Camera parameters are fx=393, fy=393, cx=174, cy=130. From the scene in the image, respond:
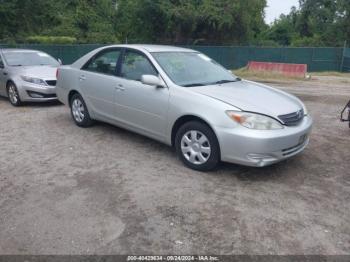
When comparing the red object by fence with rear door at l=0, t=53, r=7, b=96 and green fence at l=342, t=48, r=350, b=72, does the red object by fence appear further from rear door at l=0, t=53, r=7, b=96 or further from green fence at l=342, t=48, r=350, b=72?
rear door at l=0, t=53, r=7, b=96

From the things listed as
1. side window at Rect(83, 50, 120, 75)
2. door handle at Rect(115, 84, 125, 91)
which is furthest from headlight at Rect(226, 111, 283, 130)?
side window at Rect(83, 50, 120, 75)

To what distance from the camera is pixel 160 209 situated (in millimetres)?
4062

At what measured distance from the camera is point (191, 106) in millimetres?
4992

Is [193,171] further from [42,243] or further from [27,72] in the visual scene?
[27,72]

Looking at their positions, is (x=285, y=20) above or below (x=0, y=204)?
above

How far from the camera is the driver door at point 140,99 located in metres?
5.42

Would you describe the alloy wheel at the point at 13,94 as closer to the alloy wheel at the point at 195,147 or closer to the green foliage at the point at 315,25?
the alloy wheel at the point at 195,147

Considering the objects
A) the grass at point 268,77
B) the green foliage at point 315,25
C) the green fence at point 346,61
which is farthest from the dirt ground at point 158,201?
the green foliage at point 315,25

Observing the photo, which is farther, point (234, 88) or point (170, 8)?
point (170, 8)

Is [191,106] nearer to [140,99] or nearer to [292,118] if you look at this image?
[140,99]

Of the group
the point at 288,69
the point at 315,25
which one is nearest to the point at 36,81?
the point at 288,69

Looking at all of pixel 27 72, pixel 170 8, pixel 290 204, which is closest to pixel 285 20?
pixel 170 8

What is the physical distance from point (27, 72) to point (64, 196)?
233 inches

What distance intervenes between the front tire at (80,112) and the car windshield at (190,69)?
6.20 ft
